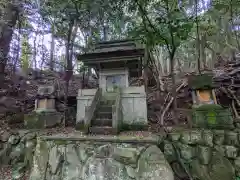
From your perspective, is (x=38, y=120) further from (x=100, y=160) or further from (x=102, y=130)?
(x=100, y=160)

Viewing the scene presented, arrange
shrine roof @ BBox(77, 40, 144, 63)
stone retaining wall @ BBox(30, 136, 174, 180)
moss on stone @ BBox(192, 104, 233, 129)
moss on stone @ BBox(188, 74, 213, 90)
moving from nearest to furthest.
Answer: stone retaining wall @ BBox(30, 136, 174, 180) → moss on stone @ BBox(192, 104, 233, 129) → moss on stone @ BBox(188, 74, 213, 90) → shrine roof @ BBox(77, 40, 144, 63)

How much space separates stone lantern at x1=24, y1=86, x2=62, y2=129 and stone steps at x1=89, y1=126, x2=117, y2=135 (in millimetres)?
1868

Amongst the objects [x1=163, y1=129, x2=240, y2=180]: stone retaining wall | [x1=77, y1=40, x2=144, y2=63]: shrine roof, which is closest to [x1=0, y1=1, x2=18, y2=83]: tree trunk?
[x1=77, y1=40, x2=144, y2=63]: shrine roof

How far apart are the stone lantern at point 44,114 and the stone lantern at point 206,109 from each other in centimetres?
459

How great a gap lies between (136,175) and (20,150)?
12.5 ft

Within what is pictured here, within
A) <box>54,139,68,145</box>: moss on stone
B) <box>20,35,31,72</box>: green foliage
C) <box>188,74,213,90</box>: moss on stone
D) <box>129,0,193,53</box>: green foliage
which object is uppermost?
<box>20,35,31,72</box>: green foliage

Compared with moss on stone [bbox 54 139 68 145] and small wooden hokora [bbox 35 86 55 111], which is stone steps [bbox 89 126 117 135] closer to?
moss on stone [bbox 54 139 68 145]

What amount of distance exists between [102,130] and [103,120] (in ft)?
1.46

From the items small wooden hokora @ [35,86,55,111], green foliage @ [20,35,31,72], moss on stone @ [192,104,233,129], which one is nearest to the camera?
moss on stone @ [192,104,233,129]

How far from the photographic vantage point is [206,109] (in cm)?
432

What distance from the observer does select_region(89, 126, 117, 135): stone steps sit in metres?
4.31

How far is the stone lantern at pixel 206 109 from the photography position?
4.18 metres

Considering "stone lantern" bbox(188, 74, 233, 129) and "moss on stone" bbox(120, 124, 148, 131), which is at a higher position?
"stone lantern" bbox(188, 74, 233, 129)

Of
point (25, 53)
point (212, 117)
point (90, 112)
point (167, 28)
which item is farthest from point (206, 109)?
point (25, 53)
